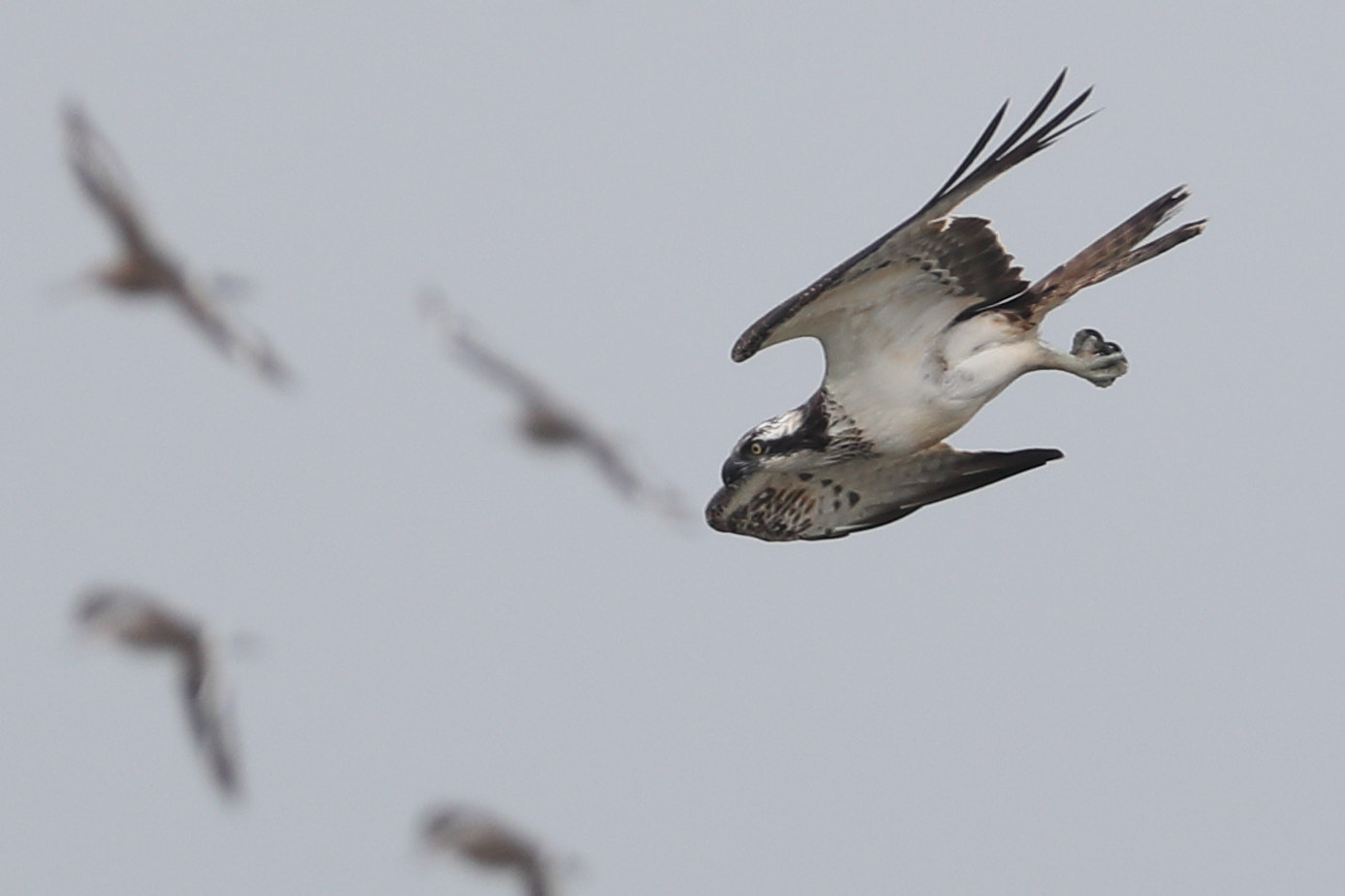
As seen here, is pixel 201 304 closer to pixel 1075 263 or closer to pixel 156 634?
pixel 156 634

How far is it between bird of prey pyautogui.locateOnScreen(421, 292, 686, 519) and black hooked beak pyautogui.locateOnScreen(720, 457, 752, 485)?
5.53 metres

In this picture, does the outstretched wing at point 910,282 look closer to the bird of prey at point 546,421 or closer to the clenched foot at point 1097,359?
the clenched foot at point 1097,359

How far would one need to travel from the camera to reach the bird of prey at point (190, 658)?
16469mm

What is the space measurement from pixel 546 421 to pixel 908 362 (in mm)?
7550

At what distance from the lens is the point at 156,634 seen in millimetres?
17000

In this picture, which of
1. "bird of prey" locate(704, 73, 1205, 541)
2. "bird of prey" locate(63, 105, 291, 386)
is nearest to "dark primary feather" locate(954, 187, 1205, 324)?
"bird of prey" locate(704, 73, 1205, 541)

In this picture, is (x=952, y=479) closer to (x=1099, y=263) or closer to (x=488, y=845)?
(x=1099, y=263)

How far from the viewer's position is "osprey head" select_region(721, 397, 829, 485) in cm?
1180

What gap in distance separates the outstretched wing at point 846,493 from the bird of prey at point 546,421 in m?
5.39

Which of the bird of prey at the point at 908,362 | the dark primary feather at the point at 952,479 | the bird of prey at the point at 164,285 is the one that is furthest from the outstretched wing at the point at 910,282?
the bird of prey at the point at 164,285

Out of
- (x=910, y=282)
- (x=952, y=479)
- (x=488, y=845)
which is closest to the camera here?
(x=910, y=282)

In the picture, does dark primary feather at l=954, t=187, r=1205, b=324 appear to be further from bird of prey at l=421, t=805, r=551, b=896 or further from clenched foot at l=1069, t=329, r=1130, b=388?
bird of prey at l=421, t=805, r=551, b=896

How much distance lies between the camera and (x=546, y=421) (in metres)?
18.8

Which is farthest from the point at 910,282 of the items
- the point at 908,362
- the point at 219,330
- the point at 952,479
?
the point at 219,330
